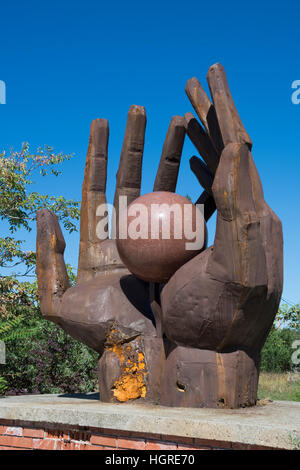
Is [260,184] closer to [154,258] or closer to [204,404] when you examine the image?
[154,258]

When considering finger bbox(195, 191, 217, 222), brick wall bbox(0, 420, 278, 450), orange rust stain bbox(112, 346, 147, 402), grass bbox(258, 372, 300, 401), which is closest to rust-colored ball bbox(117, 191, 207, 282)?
orange rust stain bbox(112, 346, 147, 402)

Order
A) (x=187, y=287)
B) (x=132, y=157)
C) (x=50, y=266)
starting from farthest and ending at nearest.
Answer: (x=132, y=157) → (x=50, y=266) → (x=187, y=287)

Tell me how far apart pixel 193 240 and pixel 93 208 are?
1920 millimetres

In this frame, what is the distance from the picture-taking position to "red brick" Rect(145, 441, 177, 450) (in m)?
4.00

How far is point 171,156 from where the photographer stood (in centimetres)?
664

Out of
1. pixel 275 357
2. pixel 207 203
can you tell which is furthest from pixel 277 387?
pixel 207 203

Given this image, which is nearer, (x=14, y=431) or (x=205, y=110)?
(x=14, y=431)

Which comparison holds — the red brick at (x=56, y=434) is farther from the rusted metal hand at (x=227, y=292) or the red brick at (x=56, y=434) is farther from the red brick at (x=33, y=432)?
the rusted metal hand at (x=227, y=292)

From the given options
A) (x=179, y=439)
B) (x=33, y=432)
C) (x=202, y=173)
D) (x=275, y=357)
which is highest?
(x=202, y=173)

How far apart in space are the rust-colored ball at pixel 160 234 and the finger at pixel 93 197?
4.52 feet

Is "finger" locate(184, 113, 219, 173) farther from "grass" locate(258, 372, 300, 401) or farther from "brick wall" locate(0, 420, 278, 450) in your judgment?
"grass" locate(258, 372, 300, 401)

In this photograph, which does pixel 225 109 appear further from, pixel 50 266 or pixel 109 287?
pixel 50 266

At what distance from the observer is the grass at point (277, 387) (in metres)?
11.5

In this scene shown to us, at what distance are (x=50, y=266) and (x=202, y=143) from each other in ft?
7.95
